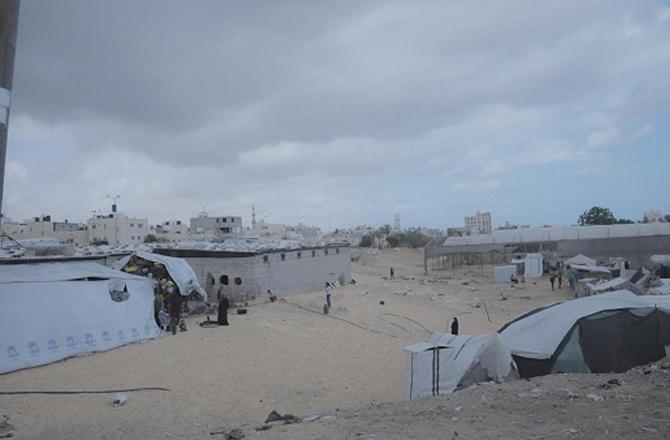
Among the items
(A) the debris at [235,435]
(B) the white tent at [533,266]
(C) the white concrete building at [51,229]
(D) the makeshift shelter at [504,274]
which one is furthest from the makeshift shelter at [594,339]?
(C) the white concrete building at [51,229]

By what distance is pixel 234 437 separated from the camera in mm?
5848

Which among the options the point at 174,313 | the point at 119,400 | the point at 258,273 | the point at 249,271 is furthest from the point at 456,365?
the point at 258,273

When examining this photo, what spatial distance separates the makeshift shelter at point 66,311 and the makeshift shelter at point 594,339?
10.9 m

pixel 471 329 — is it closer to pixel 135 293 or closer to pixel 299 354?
pixel 299 354

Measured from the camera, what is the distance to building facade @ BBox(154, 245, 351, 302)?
21688 mm

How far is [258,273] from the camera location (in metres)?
21.9

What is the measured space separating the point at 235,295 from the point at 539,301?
53.5 ft

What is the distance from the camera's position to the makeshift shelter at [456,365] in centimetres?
791

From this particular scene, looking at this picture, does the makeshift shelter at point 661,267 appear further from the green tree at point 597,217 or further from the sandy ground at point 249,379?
the green tree at point 597,217

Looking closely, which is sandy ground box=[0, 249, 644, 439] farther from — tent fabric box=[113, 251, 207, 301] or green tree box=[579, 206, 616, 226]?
green tree box=[579, 206, 616, 226]

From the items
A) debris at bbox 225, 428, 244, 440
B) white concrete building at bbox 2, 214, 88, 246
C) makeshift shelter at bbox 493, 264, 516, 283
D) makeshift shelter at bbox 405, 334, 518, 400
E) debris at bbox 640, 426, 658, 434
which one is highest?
white concrete building at bbox 2, 214, 88, 246

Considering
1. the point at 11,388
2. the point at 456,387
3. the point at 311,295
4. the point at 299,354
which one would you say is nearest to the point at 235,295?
the point at 311,295

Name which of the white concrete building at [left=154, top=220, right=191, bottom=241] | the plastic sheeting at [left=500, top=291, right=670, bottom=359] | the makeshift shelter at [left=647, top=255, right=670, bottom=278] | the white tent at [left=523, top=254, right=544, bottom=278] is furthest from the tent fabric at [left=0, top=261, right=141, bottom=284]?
the white concrete building at [left=154, top=220, right=191, bottom=241]

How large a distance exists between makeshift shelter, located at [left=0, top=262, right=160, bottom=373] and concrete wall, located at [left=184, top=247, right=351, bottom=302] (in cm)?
548
